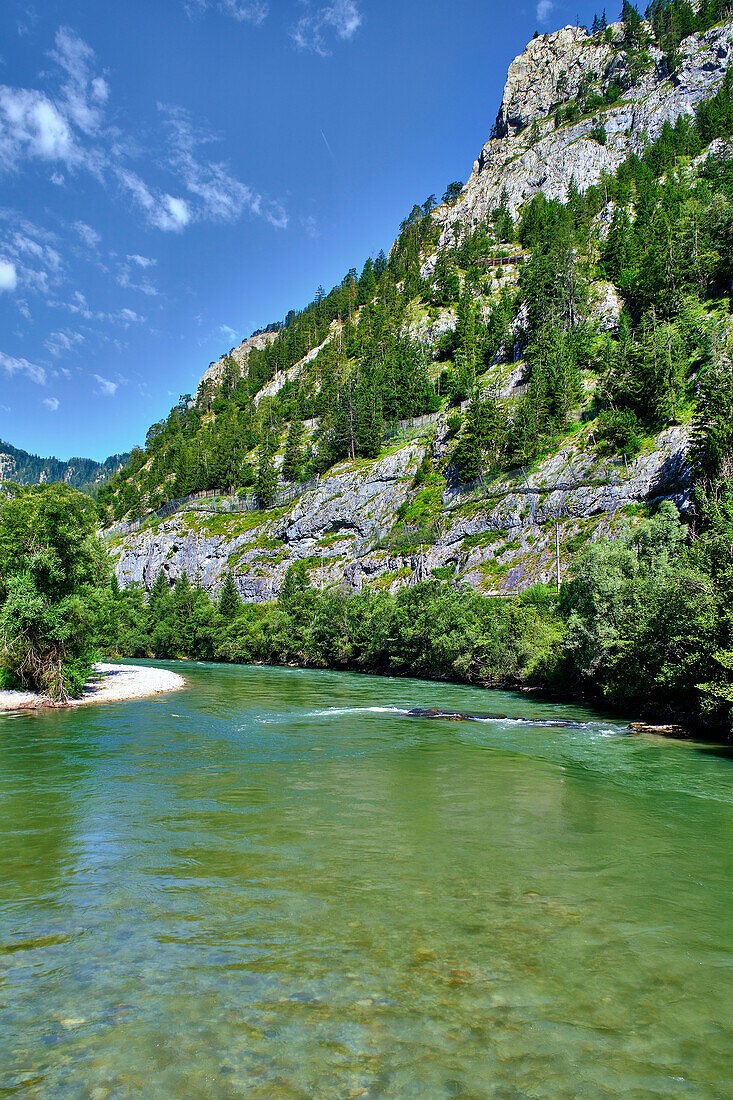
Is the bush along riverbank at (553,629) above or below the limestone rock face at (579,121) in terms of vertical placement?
below

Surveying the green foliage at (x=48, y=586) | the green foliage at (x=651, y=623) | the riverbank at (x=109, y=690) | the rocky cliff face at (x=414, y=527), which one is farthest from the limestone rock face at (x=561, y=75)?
the green foliage at (x=48, y=586)

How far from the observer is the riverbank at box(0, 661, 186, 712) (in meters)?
32.4

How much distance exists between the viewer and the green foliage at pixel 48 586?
3303 centimetres

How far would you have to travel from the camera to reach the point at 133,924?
28.0 feet

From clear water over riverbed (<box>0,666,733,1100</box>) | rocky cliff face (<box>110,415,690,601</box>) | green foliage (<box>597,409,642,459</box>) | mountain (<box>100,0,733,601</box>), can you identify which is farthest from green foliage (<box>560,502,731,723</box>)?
green foliage (<box>597,409,642,459</box>)

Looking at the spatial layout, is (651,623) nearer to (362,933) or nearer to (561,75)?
(362,933)

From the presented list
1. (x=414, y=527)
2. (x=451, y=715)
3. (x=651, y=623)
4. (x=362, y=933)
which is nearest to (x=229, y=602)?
(x=414, y=527)

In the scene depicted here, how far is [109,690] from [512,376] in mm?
94921

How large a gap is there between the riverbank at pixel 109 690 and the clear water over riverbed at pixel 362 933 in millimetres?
16706

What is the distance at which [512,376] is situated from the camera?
108m

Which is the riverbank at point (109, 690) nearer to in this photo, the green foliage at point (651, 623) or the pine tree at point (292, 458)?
the green foliage at point (651, 623)

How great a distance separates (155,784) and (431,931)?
11102 millimetres

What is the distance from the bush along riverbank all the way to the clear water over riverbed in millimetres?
9615

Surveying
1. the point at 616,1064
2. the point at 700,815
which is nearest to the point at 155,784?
the point at 616,1064
